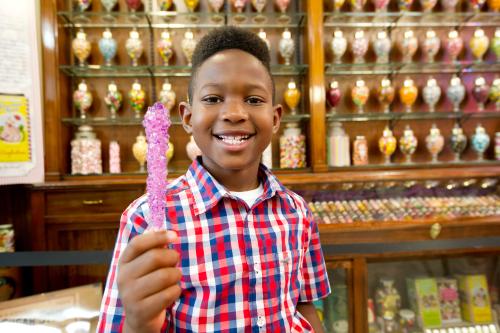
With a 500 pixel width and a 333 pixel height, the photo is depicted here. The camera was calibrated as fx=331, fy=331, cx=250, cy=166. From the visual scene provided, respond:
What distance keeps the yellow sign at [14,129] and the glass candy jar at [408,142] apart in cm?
242

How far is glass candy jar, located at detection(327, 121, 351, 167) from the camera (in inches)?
89.0

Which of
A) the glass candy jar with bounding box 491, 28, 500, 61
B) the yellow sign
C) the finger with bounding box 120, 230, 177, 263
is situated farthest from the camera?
the glass candy jar with bounding box 491, 28, 500, 61

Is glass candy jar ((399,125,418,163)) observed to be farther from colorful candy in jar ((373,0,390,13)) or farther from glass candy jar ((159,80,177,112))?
glass candy jar ((159,80,177,112))

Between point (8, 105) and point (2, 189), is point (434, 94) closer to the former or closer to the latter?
point (8, 105)

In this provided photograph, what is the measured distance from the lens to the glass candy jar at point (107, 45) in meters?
2.21

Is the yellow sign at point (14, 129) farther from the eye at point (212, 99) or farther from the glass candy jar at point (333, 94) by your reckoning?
the glass candy jar at point (333, 94)

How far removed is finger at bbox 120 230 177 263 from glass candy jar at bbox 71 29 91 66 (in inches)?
85.7

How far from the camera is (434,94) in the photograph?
7.83 ft

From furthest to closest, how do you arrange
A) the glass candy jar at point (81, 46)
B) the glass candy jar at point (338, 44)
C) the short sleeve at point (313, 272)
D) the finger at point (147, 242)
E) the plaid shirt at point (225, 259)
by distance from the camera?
the glass candy jar at point (338, 44)
the glass candy jar at point (81, 46)
the short sleeve at point (313, 272)
the plaid shirt at point (225, 259)
the finger at point (147, 242)

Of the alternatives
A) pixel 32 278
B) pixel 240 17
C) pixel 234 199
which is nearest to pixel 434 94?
pixel 240 17

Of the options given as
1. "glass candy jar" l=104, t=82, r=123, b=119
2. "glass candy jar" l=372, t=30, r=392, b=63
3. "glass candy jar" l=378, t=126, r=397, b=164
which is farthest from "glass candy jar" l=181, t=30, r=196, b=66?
"glass candy jar" l=378, t=126, r=397, b=164

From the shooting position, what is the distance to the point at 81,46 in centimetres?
220

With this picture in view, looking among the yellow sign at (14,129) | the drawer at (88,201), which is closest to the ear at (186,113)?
the drawer at (88,201)

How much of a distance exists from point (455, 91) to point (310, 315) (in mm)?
2218
